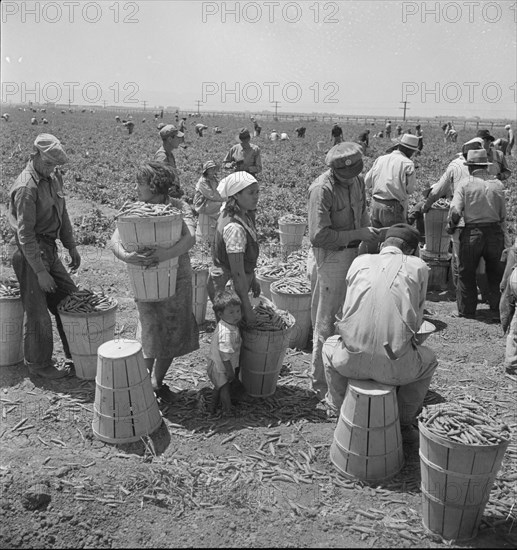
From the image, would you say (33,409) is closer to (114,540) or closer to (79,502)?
(79,502)

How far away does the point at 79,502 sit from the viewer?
346 centimetres

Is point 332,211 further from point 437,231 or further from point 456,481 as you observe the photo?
point 437,231

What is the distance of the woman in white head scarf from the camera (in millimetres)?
4168

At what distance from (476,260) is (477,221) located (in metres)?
0.47

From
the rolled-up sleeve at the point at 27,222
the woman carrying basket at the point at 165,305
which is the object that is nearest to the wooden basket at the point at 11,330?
the rolled-up sleeve at the point at 27,222

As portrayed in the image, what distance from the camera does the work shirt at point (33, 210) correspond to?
474cm

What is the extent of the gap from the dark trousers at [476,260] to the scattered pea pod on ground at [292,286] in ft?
6.89

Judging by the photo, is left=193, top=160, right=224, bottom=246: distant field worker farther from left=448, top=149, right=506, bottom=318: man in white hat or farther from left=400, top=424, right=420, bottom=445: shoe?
left=400, top=424, right=420, bottom=445: shoe

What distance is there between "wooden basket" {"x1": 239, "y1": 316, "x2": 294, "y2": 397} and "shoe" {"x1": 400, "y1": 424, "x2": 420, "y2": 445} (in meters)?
1.11

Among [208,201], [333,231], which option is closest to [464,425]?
[333,231]

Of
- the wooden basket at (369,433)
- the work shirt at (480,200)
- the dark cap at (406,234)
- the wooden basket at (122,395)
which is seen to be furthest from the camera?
the work shirt at (480,200)

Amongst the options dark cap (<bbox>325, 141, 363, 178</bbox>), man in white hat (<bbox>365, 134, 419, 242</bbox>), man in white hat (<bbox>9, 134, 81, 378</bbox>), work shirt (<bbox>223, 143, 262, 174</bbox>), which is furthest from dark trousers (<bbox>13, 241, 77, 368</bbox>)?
work shirt (<bbox>223, 143, 262, 174</bbox>)

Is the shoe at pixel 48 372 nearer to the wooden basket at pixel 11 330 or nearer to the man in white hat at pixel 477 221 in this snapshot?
the wooden basket at pixel 11 330

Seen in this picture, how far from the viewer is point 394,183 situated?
666 cm
